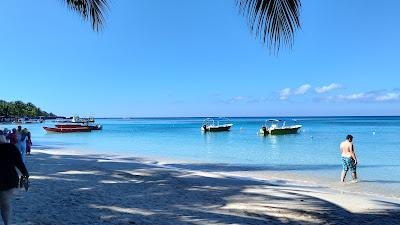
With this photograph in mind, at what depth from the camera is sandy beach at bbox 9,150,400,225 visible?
7.16 m

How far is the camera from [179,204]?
867cm

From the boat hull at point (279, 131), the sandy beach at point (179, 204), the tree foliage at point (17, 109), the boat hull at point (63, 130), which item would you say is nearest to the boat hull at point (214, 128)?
the boat hull at point (279, 131)

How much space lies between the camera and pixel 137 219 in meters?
6.99

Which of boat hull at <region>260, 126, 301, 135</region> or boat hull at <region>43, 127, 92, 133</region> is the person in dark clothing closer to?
boat hull at <region>260, 126, 301, 135</region>

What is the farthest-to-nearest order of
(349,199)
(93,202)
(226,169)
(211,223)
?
(226,169), (349,199), (93,202), (211,223)

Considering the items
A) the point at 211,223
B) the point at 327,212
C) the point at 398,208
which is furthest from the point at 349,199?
the point at 211,223

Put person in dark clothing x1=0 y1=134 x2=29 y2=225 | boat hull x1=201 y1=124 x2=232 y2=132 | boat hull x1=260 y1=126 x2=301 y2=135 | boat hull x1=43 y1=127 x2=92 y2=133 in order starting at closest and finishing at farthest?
person in dark clothing x1=0 y1=134 x2=29 y2=225
boat hull x1=260 y1=126 x2=301 y2=135
boat hull x1=201 y1=124 x2=232 y2=132
boat hull x1=43 y1=127 x2=92 y2=133

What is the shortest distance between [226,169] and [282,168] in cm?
266

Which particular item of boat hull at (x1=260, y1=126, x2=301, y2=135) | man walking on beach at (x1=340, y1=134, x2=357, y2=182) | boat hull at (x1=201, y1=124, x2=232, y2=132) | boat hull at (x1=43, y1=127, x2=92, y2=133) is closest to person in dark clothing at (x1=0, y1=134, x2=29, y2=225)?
man walking on beach at (x1=340, y1=134, x2=357, y2=182)

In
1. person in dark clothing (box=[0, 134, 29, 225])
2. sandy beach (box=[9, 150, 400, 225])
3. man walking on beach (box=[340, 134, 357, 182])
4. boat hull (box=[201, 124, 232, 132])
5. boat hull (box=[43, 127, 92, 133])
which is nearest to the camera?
person in dark clothing (box=[0, 134, 29, 225])

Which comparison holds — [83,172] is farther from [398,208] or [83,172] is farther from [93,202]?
[398,208]

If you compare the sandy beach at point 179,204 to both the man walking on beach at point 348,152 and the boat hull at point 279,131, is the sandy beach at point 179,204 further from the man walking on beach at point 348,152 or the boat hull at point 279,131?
the boat hull at point 279,131

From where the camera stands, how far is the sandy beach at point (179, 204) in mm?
7164

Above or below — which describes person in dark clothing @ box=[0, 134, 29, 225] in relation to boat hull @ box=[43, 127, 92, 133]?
above
